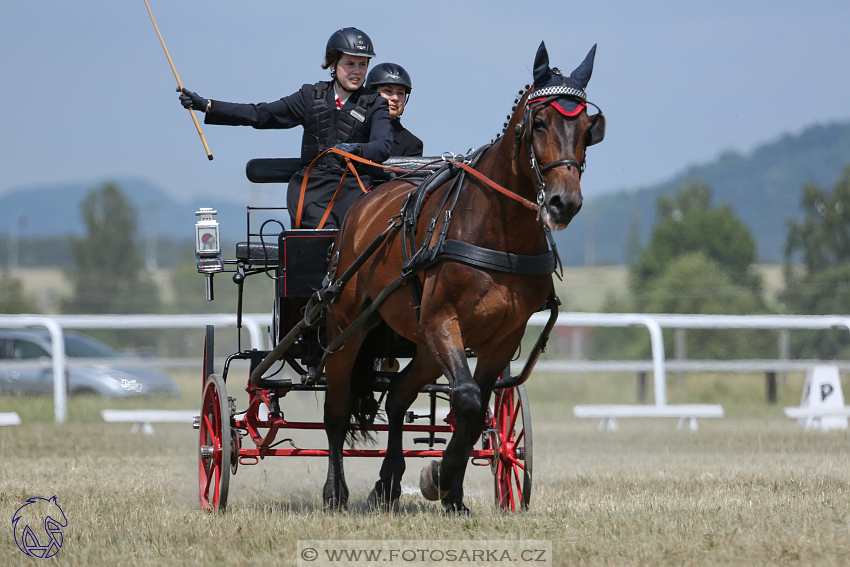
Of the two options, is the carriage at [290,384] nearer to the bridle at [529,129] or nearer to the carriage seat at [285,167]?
the carriage seat at [285,167]

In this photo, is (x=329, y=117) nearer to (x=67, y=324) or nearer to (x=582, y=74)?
(x=582, y=74)

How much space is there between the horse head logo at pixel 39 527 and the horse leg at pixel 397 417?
1736mm

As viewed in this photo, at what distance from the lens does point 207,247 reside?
6.49m

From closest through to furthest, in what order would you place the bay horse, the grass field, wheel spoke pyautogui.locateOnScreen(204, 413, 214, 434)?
the grass field → the bay horse → wheel spoke pyautogui.locateOnScreen(204, 413, 214, 434)

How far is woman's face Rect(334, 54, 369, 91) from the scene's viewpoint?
6480 mm

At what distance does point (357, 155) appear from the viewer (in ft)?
20.1

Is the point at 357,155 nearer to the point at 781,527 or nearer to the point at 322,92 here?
the point at 322,92

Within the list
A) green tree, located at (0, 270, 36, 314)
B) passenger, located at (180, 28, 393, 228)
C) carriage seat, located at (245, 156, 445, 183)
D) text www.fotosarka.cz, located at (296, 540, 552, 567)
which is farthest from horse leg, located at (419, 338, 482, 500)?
green tree, located at (0, 270, 36, 314)

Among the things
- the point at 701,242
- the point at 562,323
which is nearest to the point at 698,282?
the point at 701,242

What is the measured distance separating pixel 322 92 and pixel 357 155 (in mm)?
703

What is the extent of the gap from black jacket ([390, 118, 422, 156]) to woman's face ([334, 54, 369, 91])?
0.72m

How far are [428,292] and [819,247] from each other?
4697cm

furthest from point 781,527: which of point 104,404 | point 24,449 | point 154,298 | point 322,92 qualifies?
point 154,298

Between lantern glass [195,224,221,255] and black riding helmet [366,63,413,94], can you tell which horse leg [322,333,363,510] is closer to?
lantern glass [195,224,221,255]
